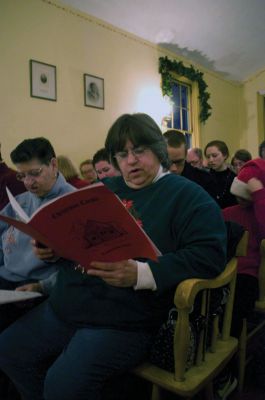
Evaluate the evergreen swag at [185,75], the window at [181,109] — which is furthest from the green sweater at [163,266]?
the window at [181,109]

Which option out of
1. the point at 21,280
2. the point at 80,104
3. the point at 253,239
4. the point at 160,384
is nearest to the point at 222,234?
the point at 160,384

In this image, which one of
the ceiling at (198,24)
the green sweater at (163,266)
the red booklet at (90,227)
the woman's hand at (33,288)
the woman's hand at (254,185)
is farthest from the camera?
the ceiling at (198,24)

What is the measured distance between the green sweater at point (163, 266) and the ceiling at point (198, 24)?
11.3 ft

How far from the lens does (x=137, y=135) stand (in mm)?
1289

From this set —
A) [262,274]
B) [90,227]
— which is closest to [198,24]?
[262,274]

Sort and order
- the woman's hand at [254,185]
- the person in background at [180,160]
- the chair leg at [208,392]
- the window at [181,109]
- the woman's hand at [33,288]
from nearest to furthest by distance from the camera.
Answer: the chair leg at [208,392]
the woman's hand at [33,288]
the woman's hand at [254,185]
the person in background at [180,160]
the window at [181,109]

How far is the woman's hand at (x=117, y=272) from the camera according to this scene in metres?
0.97

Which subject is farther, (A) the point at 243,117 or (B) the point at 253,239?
(A) the point at 243,117

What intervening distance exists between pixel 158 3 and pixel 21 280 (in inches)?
145

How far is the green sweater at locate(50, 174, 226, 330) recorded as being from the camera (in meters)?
1.09

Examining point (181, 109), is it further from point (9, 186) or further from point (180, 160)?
point (9, 186)

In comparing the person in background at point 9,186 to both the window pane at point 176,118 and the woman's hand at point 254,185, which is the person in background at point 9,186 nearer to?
the woman's hand at point 254,185

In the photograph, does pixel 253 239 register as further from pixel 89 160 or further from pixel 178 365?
pixel 89 160

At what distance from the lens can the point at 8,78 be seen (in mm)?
3381
